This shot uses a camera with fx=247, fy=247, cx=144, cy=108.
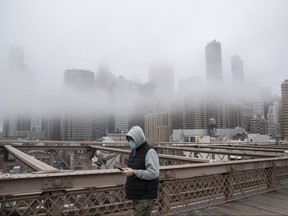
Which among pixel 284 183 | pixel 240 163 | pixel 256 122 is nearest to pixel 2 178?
pixel 240 163

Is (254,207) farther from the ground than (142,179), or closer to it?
closer to it

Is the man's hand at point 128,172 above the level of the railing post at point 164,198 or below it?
above

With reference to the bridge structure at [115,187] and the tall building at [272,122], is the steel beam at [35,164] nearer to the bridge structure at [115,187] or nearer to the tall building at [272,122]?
the bridge structure at [115,187]

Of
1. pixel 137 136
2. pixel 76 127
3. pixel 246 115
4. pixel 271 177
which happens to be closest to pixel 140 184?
pixel 137 136

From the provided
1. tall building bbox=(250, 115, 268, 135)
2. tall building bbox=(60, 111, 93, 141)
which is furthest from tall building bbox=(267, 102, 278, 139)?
tall building bbox=(60, 111, 93, 141)

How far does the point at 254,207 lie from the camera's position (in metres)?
5.87

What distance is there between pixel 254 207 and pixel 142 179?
3.81m

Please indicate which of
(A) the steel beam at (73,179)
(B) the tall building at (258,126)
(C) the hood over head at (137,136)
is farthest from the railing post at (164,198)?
(B) the tall building at (258,126)

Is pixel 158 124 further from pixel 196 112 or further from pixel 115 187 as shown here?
pixel 115 187

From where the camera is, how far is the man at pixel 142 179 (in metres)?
3.48

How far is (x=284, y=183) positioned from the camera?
8.52 meters

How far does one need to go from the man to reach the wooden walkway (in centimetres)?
233

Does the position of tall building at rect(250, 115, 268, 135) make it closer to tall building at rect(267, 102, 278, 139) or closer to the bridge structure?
tall building at rect(267, 102, 278, 139)

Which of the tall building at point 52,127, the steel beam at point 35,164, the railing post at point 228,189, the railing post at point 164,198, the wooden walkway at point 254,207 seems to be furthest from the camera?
the tall building at point 52,127
